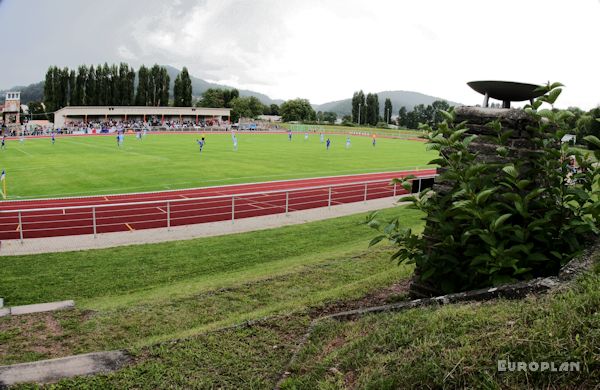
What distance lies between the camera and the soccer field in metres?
22.8

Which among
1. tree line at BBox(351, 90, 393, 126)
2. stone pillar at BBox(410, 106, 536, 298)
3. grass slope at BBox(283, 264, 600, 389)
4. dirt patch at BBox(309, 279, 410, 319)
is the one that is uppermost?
tree line at BBox(351, 90, 393, 126)

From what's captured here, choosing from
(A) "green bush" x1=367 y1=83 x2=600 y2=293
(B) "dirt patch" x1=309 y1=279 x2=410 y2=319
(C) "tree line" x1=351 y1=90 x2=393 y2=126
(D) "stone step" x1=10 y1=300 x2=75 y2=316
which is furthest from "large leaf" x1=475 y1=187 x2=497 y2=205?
(C) "tree line" x1=351 y1=90 x2=393 y2=126

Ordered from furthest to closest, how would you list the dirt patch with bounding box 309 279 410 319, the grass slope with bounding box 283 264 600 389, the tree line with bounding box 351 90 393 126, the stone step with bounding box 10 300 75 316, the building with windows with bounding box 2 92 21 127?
the tree line with bounding box 351 90 393 126, the building with windows with bounding box 2 92 21 127, the stone step with bounding box 10 300 75 316, the dirt patch with bounding box 309 279 410 319, the grass slope with bounding box 283 264 600 389

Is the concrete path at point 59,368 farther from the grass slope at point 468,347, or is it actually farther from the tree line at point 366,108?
the tree line at point 366,108

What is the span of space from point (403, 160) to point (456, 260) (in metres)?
34.8

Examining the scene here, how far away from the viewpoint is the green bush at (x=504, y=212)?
13.4 feet

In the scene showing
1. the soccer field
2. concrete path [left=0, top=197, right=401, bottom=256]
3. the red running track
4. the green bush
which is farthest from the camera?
the soccer field

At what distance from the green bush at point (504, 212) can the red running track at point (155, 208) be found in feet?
31.0

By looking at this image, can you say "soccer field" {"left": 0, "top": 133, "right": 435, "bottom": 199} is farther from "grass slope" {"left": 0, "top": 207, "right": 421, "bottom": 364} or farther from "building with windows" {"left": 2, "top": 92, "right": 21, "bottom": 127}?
"grass slope" {"left": 0, "top": 207, "right": 421, "bottom": 364}

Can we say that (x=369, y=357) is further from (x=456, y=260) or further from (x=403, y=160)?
(x=403, y=160)

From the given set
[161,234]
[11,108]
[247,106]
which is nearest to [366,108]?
[247,106]

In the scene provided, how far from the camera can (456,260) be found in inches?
175

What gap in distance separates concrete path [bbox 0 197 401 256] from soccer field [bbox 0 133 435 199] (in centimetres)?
843

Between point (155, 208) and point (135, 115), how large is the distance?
7946cm
